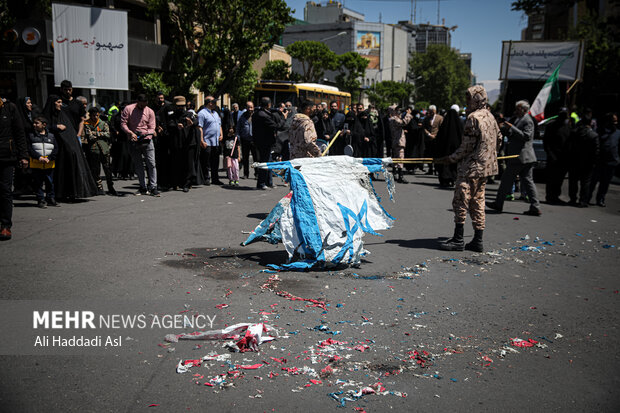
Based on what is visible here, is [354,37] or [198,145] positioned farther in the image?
[354,37]

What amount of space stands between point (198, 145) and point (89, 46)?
4.84 meters

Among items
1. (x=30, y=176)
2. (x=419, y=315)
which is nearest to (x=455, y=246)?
(x=419, y=315)

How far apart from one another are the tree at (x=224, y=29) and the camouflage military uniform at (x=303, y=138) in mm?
19786

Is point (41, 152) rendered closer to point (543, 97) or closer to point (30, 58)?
point (543, 97)

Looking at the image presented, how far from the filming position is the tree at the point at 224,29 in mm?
27125

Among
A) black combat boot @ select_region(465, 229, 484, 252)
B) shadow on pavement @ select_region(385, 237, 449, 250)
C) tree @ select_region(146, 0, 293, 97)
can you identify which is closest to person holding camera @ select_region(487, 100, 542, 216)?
shadow on pavement @ select_region(385, 237, 449, 250)

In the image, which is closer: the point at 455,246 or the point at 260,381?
the point at 260,381

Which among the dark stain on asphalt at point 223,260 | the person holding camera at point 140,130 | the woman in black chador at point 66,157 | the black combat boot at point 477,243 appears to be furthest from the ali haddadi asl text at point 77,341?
the person holding camera at point 140,130

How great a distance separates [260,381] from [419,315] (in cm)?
181

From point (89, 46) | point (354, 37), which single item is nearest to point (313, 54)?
point (89, 46)

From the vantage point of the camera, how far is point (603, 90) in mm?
26672

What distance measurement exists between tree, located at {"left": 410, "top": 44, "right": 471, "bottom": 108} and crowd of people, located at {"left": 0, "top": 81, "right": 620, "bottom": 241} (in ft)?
344

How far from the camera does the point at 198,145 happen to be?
12102 millimetres

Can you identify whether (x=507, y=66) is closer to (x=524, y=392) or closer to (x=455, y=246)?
(x=455, y=246)
